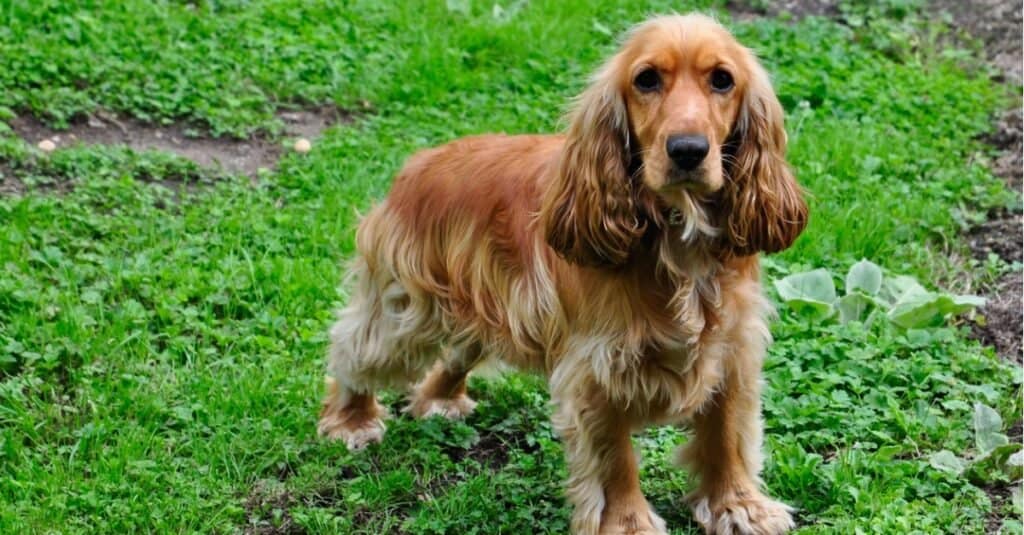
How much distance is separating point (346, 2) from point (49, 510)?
17.0 feet

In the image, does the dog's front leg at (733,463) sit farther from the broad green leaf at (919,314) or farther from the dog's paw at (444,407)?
the broad green leaf at (919,314)

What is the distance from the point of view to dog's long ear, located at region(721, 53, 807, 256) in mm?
4207

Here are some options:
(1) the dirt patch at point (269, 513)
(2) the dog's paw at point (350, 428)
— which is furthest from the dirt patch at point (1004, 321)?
(1) the dirt patch at point (269, 513)

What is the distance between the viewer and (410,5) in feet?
30.4

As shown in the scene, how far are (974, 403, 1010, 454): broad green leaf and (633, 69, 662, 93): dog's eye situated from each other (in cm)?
199

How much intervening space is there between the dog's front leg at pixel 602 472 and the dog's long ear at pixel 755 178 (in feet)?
2.43

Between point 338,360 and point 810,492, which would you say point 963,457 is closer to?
point 810,492

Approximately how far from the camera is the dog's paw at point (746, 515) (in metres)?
4.70

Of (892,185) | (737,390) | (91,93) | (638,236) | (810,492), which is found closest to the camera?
(638,236)

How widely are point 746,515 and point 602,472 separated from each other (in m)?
0.53

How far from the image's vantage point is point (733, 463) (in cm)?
475

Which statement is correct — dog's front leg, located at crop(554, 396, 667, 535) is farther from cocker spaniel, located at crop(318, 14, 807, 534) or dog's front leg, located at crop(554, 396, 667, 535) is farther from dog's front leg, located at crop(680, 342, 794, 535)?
dog's front leg, located at crop(680, 342, 794, 535)

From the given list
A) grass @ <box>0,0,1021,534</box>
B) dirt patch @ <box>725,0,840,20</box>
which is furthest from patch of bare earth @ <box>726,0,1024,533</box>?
grass @ <box>0,0,1021,534</box>

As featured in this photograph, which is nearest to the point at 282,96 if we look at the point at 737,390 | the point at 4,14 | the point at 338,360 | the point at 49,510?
the point at 4,14
